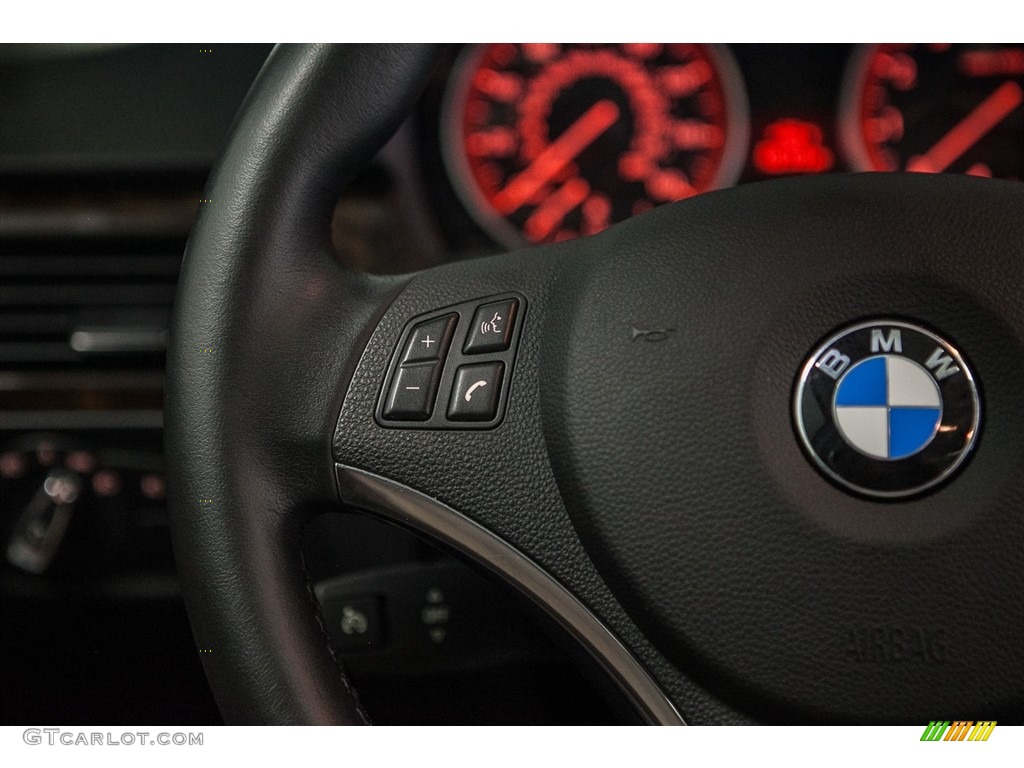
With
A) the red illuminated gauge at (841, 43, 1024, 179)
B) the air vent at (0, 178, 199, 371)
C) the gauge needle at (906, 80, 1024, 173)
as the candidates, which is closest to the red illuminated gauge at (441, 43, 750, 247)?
the red illuminated gauge at (841, 43, 1024, 179)

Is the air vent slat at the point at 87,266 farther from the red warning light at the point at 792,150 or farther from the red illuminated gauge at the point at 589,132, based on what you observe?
the red warning light at the point at 792,150

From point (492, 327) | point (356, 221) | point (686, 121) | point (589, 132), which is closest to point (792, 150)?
point (686, 121)

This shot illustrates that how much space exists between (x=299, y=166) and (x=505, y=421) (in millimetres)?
144

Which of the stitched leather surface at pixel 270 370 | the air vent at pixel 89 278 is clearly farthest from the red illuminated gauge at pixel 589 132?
the stitched leather surface at pixel 270 370

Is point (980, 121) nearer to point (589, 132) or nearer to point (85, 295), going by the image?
point (589, 132)

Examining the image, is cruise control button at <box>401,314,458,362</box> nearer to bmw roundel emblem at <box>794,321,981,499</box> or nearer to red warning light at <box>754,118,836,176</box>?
bmw roundel emblem at <box>794,321,981,499</box>

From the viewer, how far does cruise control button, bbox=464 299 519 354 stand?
0.46m

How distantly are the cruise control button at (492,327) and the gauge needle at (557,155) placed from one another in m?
1.02

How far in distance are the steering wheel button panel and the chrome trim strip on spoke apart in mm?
34

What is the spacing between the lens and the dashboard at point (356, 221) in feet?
2.16

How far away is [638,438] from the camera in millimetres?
441

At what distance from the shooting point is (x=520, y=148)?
1523 millimetres

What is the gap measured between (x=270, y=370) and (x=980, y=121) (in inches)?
49.5
